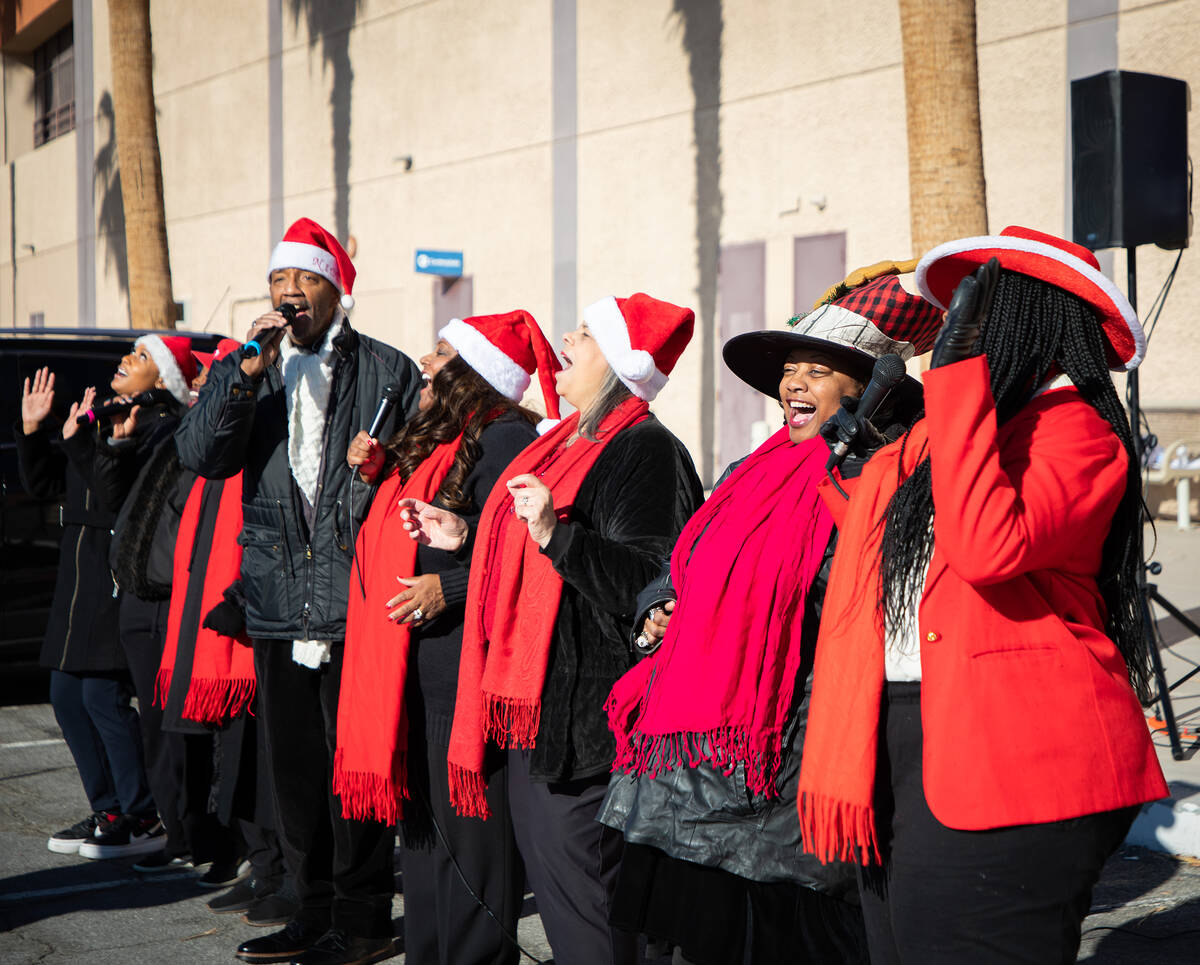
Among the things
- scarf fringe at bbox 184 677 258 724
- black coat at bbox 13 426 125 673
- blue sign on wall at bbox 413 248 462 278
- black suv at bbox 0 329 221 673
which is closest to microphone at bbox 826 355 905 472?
scarf fringe at bbox 184 677 258 724

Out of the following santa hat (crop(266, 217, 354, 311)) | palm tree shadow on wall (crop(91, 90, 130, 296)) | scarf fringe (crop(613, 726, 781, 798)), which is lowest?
scarf fringe (crop(613, 726, 781, 798))

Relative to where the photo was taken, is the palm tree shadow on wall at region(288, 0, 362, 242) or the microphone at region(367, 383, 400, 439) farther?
the palm tree shadow on wall at region(288, 0, 362, 242)

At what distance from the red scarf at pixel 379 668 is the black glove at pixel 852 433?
4.99 feet

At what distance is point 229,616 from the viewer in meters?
4.36

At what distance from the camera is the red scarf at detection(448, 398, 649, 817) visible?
3.25 m

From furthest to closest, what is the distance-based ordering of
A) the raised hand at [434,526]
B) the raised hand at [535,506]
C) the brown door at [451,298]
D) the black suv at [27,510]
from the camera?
the brown door at [451,298] < the black suv at [27,510] < the raised hand at [434,526] < the raised hand at [535,506]

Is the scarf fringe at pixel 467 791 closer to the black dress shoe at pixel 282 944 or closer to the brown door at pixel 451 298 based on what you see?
the black dress shoe at pixel 282 944

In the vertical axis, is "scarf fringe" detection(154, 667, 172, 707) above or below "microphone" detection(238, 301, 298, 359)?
below

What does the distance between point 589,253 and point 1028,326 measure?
14562mm

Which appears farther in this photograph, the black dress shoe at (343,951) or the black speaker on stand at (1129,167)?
the black speaker on stand at (1129,167)

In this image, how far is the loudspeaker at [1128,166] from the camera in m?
6.04

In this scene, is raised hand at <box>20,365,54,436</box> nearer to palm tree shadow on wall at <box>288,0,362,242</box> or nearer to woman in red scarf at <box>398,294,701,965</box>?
woman in red scarf at <box>398,294,701,965</box>

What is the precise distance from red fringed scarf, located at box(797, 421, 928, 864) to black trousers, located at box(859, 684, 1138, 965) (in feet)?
0.21

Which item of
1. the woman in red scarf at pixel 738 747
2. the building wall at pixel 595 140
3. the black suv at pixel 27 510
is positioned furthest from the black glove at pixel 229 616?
the building wall at pixel 595 140
